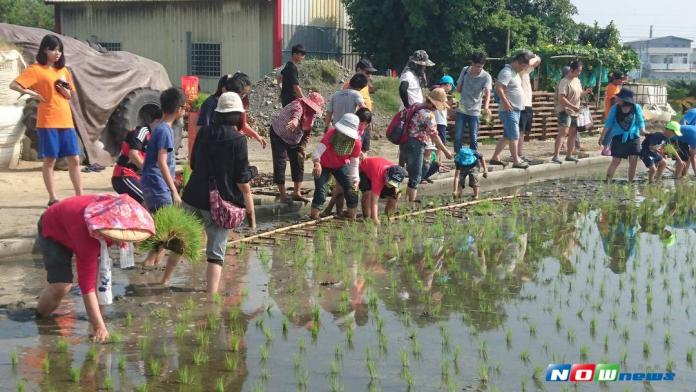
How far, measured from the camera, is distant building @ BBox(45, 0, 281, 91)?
2781 cm

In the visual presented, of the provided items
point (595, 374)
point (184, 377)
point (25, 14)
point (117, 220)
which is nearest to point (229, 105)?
point (117, 220)

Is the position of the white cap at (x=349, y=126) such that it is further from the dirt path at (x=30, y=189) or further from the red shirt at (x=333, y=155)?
the dirt path at (x=30, y=189)

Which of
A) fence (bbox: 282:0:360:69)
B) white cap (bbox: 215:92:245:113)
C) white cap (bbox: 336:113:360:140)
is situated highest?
fence (bbox: 282:0:360:69)

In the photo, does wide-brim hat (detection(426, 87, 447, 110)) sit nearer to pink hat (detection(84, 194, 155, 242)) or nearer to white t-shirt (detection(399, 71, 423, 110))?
white t-shirt (detection(399, 71, 423, 110))

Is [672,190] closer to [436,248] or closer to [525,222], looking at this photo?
[525,222]

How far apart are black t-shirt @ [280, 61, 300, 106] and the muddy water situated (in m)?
2.30

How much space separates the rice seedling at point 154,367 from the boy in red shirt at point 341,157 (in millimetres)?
4746

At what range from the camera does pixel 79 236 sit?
249 inches

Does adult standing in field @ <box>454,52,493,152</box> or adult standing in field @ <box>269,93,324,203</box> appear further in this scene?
adult standing in field @ <box>454,52,493,152</box>

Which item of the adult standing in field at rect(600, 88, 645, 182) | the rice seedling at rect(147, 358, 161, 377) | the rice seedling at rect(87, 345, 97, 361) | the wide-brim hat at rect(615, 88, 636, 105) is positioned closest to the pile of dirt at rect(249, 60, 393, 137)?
the adult standing in field at rect(600, 88, 645, 182)

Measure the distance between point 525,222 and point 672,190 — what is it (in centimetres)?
395

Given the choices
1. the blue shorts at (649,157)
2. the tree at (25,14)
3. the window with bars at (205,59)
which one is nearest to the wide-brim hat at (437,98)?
the blue shorts at (649,157)

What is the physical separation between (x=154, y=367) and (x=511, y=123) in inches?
402

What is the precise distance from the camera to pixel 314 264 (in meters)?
9.00
